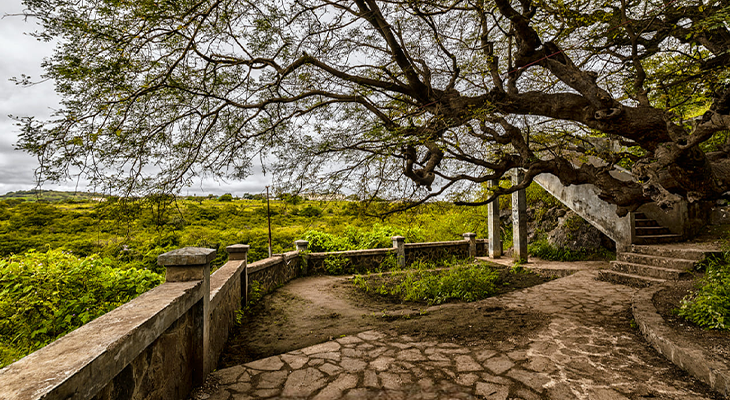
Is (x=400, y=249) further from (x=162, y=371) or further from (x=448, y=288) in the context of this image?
(x=162, y=371)

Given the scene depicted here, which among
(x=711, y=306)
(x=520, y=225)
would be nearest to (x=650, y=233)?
(x=520, y=225)

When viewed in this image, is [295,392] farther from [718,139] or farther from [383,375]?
[718,139]

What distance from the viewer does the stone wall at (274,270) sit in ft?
24.4

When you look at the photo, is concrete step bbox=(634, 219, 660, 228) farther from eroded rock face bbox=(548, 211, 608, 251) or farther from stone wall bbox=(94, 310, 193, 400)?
stone wall bbox=(94, 310, 193, 400)

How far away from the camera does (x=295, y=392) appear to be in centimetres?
330

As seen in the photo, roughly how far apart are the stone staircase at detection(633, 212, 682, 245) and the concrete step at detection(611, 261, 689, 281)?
117cm

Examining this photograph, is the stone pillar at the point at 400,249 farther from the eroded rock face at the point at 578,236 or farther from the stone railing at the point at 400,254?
the eroded rock face at the point at 578,236

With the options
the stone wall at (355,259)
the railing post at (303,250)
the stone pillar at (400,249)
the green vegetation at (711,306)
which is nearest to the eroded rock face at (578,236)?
the stone pillar at (400,249)

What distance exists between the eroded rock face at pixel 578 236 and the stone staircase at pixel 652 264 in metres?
2.49

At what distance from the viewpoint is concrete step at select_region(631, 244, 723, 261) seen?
23.1 feet

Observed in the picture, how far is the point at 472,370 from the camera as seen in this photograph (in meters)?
3.66

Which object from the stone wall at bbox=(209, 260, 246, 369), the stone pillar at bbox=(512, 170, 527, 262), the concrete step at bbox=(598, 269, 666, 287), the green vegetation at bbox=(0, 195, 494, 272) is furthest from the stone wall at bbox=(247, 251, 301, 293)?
the concrete step at bbox=(598, 269, 666, 287)

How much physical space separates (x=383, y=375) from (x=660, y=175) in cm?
433

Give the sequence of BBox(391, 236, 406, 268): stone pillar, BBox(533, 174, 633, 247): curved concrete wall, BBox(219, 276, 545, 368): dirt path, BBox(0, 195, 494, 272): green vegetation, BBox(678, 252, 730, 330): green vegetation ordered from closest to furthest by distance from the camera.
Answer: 1. BBox(678, 252, 730, 330): green vegetation
2. BBox(219, 276, 545, 368): dirt path
3. BBox(0, 195, 494, 272): green vegetation
4. BBox(533, 174, 633, 247): curved concrete wall
5. BBox(391, 236, 406, 268): stone pillar
